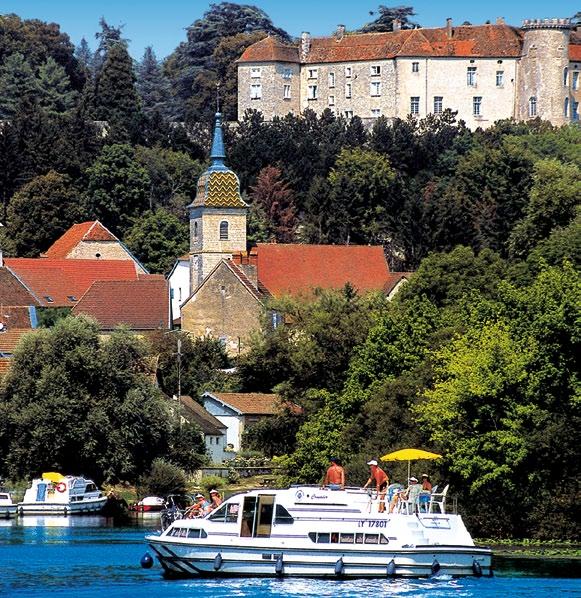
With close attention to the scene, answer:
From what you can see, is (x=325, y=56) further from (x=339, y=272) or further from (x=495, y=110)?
(x=339, y=272)

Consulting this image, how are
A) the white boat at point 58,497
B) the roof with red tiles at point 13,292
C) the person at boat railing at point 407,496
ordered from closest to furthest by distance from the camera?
the person at boat railing at point 407,496 → the white boat at point 58,497 → the roof with red tiles at point 13,292

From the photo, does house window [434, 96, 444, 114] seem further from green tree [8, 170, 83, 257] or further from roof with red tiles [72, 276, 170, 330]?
roof with red tiles [72, 276, 170, 330]

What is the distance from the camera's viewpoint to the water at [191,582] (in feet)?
182

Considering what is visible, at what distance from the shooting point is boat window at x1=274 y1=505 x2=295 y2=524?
5766 cm

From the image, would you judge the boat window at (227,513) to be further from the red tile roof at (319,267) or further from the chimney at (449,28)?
the chimney at (449,28)

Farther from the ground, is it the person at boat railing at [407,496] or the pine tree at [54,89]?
the pine tree at [54,89]

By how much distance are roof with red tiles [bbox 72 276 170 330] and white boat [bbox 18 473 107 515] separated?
37.6 metres

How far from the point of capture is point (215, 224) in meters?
123

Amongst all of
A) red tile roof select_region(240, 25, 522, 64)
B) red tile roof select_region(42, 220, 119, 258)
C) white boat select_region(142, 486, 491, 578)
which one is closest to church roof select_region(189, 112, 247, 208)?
red tile roof select_region(42, 220, 119, 258)

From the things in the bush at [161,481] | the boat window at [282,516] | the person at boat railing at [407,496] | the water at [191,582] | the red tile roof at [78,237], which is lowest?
the bush at [161,481]

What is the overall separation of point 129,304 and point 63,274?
1067 cm

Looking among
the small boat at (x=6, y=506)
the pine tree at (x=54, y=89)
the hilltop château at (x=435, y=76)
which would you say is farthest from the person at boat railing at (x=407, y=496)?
the pine tree at (x=54, y=89)

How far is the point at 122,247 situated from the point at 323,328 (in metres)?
50.5

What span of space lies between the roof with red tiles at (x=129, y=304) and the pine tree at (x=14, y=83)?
5907 cm
